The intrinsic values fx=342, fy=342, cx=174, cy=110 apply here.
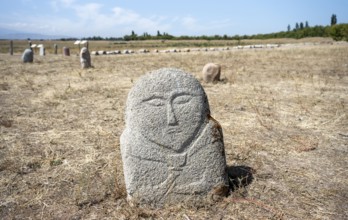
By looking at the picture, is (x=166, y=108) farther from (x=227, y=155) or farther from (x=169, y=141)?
(x=227, y=155)

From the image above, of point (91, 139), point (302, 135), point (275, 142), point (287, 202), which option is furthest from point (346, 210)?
point (91, 139)

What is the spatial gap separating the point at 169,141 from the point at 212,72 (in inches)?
318

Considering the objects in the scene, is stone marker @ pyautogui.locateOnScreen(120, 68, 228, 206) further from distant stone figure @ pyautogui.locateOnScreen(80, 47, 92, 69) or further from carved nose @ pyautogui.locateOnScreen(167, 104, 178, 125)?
distant stone figure @ pyautogui.locateOnScreen(80, 47, 92, 69)

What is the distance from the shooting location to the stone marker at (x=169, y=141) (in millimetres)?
3465

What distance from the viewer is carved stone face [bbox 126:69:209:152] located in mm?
3455

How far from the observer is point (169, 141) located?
351 centimetres

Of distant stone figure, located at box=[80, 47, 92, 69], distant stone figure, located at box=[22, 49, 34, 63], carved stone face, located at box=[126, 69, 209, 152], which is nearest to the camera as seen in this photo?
carved stone face, located at box=[126, 69, 209, 152]

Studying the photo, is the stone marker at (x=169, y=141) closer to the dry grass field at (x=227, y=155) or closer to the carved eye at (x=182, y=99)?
the carved eye at (x=182, y=99)

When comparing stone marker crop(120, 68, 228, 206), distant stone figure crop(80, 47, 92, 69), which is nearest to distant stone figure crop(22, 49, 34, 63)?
distant stone figure crop(80, 47, 92, 69)

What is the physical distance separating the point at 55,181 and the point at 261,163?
2.75 meters

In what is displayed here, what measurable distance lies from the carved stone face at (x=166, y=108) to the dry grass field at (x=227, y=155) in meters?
0.78

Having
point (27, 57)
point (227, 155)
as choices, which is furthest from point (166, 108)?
point (27, 57)

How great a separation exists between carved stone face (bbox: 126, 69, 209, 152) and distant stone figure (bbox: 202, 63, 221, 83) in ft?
26.0

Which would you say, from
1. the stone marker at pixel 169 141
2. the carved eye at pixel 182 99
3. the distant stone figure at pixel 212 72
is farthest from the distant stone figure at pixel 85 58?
the carved eye at pixel 182 99
